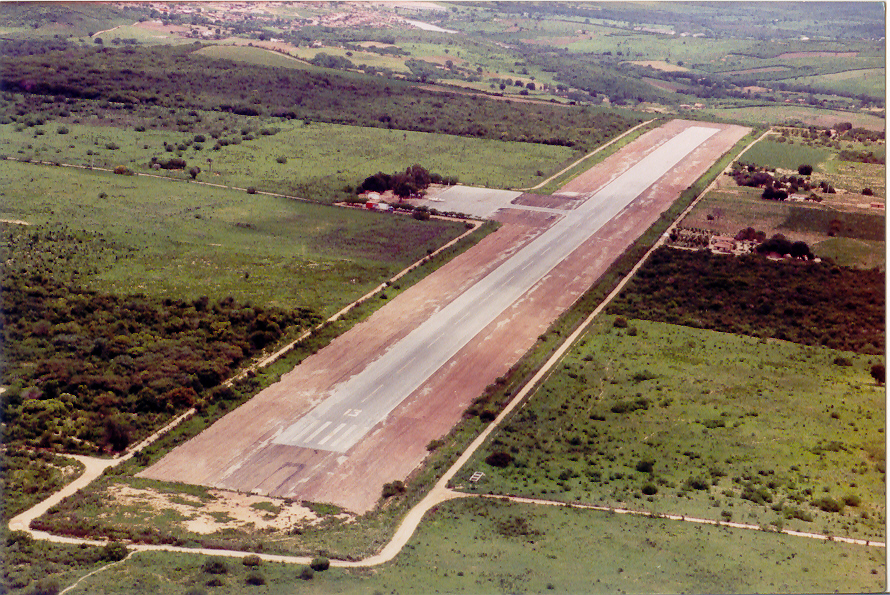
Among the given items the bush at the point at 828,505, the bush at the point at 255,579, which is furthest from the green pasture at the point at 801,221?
the bush at the point at 255,579

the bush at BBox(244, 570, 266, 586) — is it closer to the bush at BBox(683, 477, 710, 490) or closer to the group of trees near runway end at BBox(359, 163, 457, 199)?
the bush at BBox(683, 477, 710, 490)

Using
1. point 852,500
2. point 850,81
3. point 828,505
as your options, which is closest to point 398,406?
point 828,505

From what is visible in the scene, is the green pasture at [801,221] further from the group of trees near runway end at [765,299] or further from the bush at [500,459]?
the bush at [500,459]

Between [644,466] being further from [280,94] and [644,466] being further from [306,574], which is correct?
[280,94]

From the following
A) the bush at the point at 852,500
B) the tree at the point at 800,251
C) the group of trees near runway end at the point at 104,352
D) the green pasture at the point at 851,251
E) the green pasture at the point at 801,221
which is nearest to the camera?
the bush at the point at 852,500

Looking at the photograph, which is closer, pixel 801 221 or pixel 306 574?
pixel 306 574

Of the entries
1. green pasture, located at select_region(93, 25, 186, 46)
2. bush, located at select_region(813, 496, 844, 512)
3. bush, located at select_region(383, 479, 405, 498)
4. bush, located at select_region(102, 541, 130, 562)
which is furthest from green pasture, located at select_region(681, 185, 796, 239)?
green pasture, located at select_region(93, 25, 186, 46)
